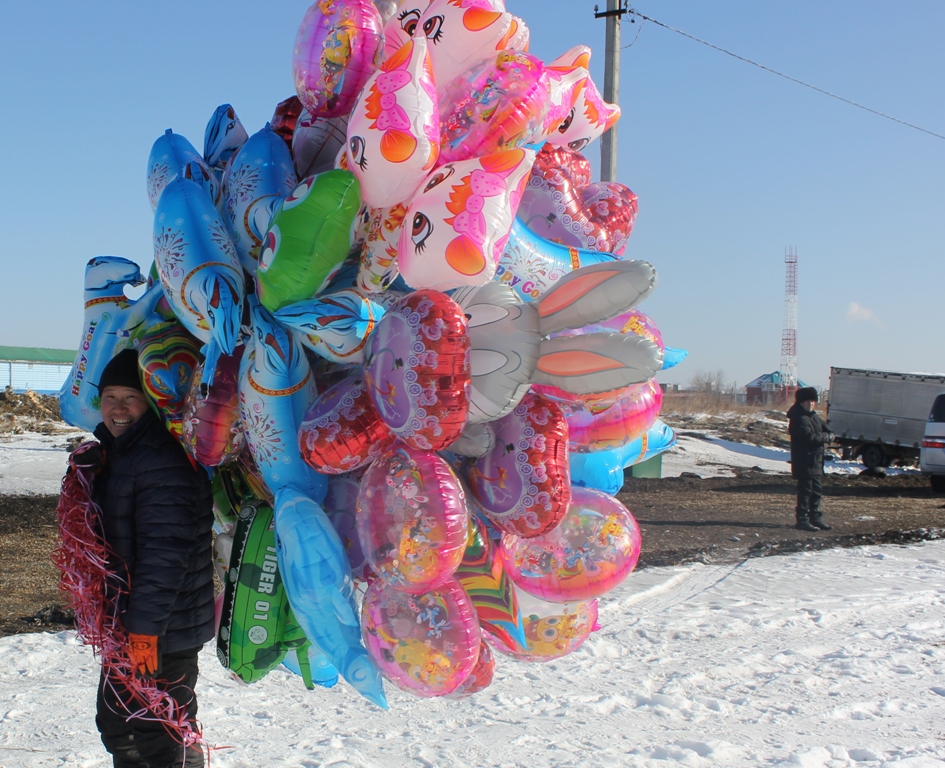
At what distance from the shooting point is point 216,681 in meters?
4.42

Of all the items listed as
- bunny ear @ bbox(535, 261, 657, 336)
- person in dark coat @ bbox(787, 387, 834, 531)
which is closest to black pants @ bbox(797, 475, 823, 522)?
person in dark coat @ bbox(787, 387, 834, 531)

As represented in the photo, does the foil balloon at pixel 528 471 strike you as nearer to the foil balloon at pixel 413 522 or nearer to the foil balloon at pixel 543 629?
the foil balloon at pixel 413 522

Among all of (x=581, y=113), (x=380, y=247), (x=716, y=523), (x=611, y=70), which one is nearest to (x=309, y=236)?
(x=380, y=247)

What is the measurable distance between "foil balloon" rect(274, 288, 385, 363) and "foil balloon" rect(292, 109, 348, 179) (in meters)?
0.60

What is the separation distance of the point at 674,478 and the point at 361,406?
41.0ft

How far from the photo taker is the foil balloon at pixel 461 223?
221 centimetres

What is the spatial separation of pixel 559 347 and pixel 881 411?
17.4 metres

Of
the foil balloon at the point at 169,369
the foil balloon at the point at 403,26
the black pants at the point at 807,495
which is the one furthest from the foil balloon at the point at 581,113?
the black pants at the point at 807,495

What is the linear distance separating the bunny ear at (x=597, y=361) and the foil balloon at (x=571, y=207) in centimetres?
71

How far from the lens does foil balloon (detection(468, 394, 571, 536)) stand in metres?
2.49

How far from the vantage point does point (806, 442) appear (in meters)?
9.95

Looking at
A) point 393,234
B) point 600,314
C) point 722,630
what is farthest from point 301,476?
point 722,630

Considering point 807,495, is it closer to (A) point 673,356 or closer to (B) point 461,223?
(A) point 673,356

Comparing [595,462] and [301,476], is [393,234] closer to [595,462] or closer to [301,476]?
[301,476]
